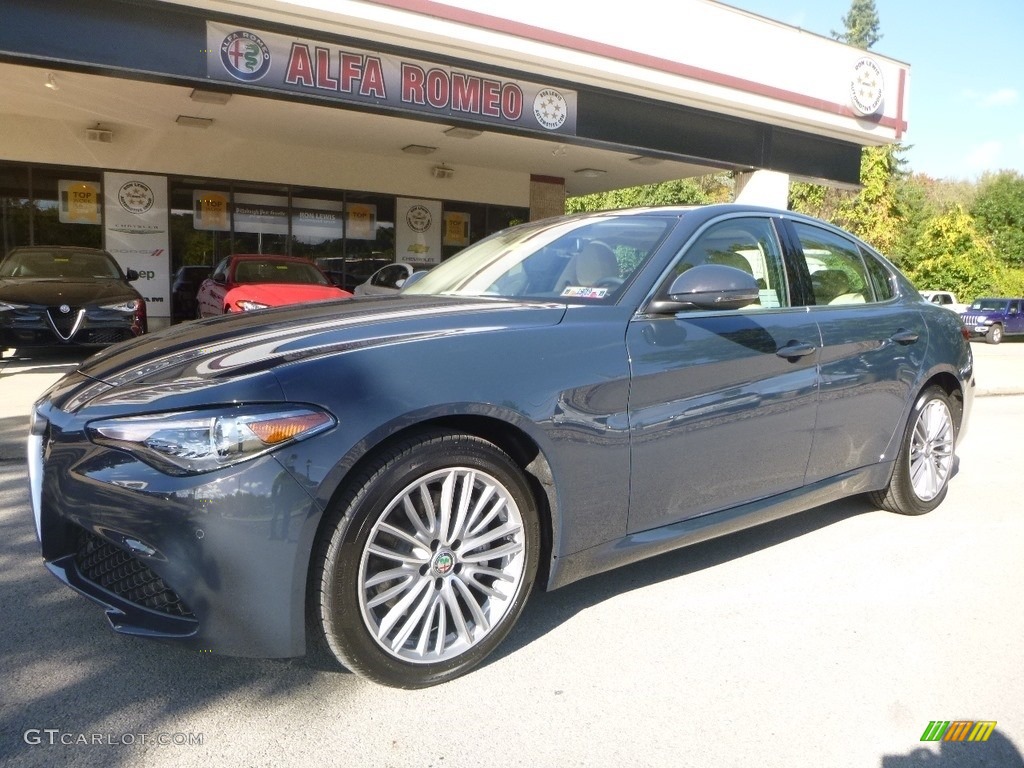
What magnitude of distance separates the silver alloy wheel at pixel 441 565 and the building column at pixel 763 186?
1403 centimetres

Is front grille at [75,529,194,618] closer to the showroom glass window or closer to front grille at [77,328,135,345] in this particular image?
front grille at [77,328,135,345]

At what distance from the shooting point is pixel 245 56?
970 cm

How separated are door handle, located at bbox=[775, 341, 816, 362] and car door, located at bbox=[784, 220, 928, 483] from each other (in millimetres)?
118

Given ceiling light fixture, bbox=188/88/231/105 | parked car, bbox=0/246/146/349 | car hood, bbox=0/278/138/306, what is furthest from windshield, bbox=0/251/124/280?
ceiling light fixture, bbox=188/88/231/105

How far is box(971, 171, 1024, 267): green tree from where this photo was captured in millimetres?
45406

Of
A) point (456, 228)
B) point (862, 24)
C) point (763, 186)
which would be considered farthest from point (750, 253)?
point (862, 24)

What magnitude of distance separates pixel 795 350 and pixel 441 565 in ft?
6.20

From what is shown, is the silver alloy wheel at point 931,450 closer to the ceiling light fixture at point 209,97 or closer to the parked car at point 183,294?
the ceiling light fixture at point 209,97

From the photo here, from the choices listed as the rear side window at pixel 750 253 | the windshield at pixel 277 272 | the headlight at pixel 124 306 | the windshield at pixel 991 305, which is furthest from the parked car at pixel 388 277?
the windshield at pixel 991 305

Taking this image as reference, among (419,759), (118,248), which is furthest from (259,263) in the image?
(419,759)

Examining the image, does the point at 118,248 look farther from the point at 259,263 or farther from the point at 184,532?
the point at 184,532

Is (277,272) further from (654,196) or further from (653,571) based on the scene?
(654,196)

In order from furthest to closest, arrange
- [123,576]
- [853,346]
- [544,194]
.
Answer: [544,194], [853,346], [123,576]

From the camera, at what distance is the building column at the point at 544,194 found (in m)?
20.3
